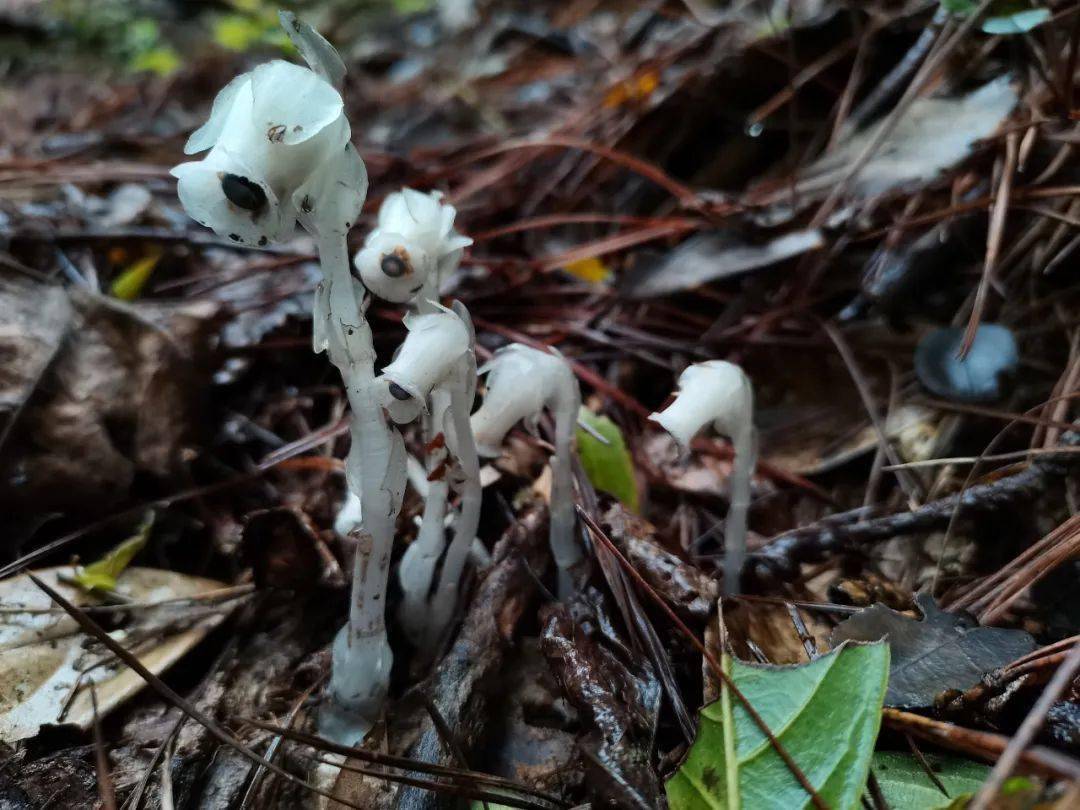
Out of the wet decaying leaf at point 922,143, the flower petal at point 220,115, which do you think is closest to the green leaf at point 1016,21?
the wet decaying leaf at point 922,143

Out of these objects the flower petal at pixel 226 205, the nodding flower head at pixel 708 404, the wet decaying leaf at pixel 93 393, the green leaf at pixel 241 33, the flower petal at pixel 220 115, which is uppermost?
the flower petal at pixel 220 115

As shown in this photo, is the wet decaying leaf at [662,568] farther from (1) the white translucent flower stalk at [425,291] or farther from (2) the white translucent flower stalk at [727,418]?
(1) the white translucent flower stalk at [425,291]

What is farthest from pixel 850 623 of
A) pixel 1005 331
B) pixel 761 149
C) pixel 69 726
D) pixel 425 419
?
pixel 761 149

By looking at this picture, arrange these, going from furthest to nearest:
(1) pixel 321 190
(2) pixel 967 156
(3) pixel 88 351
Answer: (2) pixel 967 156, (3) pixel 88 351, (1) pixel 321 190

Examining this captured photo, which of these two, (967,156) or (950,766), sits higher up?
(967,156)

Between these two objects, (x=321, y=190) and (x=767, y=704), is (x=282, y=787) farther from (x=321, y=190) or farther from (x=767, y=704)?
(x=321, y=190)
